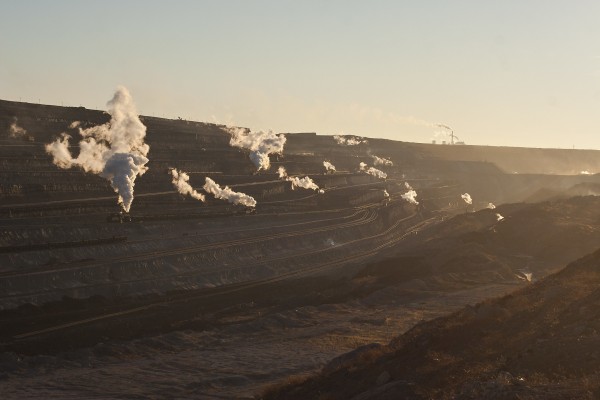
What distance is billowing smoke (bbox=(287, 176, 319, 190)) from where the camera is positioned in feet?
495

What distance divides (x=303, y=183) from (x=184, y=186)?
32385mm

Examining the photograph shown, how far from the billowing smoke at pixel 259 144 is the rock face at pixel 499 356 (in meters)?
116

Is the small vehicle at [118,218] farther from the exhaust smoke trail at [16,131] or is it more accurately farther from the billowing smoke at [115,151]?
the exhaust smoke trail at [16,131]

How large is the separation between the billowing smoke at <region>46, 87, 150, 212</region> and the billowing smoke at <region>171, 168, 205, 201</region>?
492 cm

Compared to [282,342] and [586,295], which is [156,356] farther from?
[586,295]

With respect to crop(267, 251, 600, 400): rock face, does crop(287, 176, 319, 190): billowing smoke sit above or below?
above

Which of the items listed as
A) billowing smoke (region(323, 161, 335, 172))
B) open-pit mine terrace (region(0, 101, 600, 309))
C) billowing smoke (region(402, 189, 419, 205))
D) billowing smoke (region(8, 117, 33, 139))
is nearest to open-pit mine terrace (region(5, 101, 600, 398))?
open-pit mine terrace (region(0, 101, 600, 309))

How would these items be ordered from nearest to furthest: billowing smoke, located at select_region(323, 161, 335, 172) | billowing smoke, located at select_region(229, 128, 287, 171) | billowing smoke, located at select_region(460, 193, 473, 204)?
billowing smoke, located at select_region(229, 128, 287, 171) < billowing smoke, located at select_region(323, 161, 335, 172) < billowing smoke, located at select_region(460, 193, 473, 204)

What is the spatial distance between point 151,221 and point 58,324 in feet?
129

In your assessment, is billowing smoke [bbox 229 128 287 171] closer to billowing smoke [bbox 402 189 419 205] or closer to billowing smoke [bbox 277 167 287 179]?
billowing smoke [bbox 277 167 287 179]

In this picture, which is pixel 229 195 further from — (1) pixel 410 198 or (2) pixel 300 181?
(1) pixel 410 198

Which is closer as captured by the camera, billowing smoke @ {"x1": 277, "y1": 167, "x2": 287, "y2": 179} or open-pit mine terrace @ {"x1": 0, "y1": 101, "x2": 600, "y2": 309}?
open-pit mine terrace @ {"x1": 0, "y1": 101, "x2": 600, "y2": 309}

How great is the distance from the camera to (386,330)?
62.8 meters

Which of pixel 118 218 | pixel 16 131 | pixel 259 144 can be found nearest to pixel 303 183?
pixel 259 144
